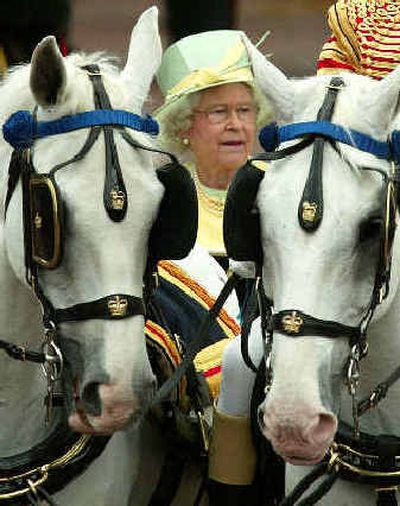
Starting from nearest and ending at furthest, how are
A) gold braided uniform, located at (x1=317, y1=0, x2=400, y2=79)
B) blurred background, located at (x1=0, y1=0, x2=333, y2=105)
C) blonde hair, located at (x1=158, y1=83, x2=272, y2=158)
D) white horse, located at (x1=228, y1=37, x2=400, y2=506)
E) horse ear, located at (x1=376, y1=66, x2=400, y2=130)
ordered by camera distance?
1. white horse, located at (x1=228, y1=37, x2=400, y2=506)
2. horse ear, located at (x1=376, y1=66, x2=400, y2=130)
3. gold braided uniform, located at (x1=317, y1=0, x2=400, y2=79)
4. blonde hair, located at (x1=158, y1=83, x2=272, y2=158)
5. blurred background, located at (x1=0, y1=0, x2=333, y2=105)

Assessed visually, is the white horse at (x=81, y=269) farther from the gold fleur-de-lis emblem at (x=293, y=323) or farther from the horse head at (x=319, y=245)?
the gold fleur-de-lis emblem at (x=293, y=323)

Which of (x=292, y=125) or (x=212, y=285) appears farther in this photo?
(x=212, y=285)

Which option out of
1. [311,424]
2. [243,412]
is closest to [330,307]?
[311,424]

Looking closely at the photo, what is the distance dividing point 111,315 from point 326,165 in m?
0.55

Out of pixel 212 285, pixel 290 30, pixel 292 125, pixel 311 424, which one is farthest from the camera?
pixel 290 30

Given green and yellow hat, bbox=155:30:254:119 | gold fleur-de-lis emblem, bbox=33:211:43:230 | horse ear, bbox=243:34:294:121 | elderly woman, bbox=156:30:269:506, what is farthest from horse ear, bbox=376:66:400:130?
green and yellow hat, bbox=155:30:254:119

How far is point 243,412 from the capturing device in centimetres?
428

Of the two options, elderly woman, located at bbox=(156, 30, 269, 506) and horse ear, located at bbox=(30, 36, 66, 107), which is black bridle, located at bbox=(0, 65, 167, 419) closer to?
horse ear, located at bbox=(30, 36, 66, 107)

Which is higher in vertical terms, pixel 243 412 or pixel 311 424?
pixel 311 424

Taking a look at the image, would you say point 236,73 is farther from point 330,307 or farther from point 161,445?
point 330,307

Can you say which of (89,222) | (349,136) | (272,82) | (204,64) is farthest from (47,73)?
(204,64)

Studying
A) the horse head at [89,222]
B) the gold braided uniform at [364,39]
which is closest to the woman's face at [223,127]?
the gold braided uniform at [364,39]

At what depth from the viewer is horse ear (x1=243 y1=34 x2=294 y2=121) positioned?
379 cm

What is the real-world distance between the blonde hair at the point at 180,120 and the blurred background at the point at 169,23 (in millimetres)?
1483
